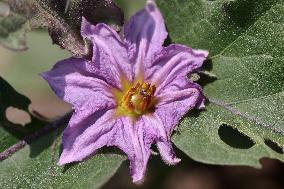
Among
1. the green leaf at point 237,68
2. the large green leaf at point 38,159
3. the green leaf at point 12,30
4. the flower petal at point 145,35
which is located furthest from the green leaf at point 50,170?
the green leaf at point 12,30

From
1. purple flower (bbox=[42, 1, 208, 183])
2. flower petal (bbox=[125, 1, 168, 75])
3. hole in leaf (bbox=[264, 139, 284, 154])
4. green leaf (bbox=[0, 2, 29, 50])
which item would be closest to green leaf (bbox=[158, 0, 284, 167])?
hole in leaf (bbox=[264, 139, 284, 154])

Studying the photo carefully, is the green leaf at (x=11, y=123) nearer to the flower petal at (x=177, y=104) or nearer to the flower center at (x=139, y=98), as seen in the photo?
the flower center at (x=139, y=98)

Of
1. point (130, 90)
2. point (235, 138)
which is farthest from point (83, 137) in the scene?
point (235, 138)

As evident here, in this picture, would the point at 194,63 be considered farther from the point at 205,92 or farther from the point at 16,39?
the point at 16,39

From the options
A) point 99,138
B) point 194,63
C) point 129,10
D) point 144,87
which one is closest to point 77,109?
point 99,138

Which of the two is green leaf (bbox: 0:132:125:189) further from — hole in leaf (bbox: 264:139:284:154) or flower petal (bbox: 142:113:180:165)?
hole in leaf (bbox: 264:139:284:154)

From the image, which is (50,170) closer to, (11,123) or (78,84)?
(11,123)
